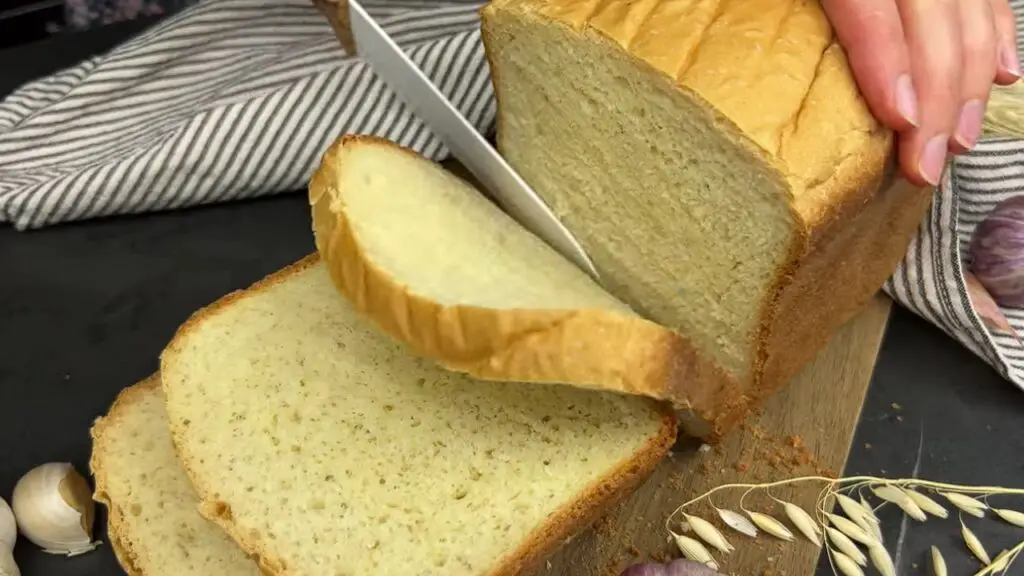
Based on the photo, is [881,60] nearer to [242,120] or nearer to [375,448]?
[375,448]

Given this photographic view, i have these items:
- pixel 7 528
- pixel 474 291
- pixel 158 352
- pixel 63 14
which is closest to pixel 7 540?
pixel 7 528

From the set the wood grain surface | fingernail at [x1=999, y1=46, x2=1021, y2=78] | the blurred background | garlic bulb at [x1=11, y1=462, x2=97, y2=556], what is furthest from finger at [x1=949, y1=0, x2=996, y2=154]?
the blurred background

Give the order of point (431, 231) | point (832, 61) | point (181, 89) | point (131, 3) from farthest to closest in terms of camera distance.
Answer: point (131, 3)
point (181, 89)
point (431, 231)
point (832, 61)

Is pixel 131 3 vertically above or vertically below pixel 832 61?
below

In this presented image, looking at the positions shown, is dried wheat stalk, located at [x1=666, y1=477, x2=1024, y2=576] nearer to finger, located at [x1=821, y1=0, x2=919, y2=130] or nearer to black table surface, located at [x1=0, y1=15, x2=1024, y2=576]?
black table surface, located at [x1=0, y1=15, x2=1024, y2=576]

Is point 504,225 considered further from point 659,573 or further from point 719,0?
point 659,573

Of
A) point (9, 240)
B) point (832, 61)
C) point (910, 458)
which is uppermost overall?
point (832, 61)

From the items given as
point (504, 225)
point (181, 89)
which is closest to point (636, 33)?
point (504, 225)

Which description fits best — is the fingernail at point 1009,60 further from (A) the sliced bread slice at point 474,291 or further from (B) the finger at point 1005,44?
(A) the sliced bread slice at point 474,291
